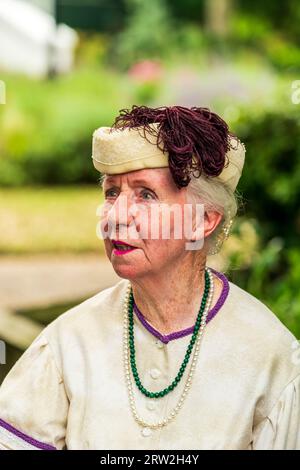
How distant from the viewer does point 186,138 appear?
204cm

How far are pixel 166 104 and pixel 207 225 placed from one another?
37.8 feet

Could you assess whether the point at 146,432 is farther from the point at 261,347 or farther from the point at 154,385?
the point at 261,347

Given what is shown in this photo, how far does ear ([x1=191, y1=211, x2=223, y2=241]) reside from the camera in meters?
2.15

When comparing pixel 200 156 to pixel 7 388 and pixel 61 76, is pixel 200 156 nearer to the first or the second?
pixel 7 388

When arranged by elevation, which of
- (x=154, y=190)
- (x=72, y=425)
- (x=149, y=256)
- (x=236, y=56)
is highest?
(x=236, y=56)

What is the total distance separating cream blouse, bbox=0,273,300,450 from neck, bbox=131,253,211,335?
3 centimetres

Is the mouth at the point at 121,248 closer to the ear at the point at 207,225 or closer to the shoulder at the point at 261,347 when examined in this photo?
the ear at the point at 207,225

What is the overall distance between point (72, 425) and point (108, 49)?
1853 cm

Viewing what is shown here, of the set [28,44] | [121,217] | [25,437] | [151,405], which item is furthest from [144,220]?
[28,44]

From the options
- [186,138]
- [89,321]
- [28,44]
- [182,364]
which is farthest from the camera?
[28,44]

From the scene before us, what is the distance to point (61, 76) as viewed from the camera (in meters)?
17.7

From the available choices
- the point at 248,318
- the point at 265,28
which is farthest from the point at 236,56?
the point at 248,318

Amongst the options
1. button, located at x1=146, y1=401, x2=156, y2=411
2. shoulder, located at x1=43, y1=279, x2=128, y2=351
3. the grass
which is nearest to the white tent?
the grass

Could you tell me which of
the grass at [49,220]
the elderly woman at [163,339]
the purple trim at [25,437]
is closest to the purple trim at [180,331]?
the elderly woman at [163,339]
